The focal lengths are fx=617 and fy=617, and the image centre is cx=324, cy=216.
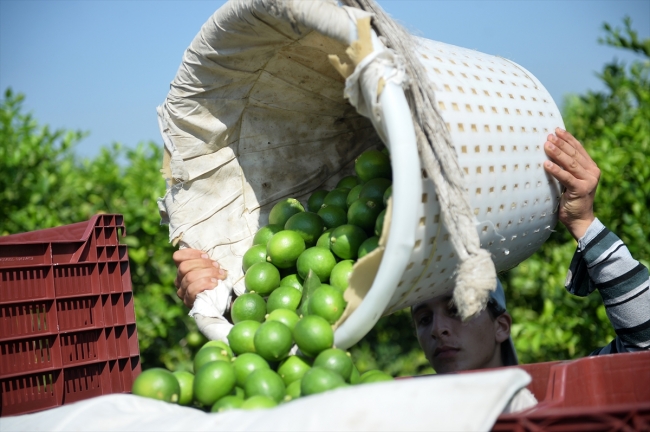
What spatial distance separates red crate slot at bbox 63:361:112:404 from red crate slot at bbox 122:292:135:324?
14cm

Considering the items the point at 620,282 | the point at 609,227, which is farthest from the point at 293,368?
the point at 609,227

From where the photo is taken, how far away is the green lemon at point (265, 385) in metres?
1.26

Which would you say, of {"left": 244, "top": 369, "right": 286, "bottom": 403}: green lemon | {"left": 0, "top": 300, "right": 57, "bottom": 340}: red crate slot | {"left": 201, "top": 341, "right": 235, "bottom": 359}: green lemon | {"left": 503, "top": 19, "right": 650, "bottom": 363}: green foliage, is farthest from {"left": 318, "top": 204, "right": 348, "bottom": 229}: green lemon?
{"left": 503, "top": 19, "right": 650, "bottom": 363}: green foliage

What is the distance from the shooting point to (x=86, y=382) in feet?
5.64

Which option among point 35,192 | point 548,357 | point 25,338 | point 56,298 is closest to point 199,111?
point 56,298

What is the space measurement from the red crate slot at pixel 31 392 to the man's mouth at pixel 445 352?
45.0 inches

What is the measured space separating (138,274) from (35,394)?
2.16 m

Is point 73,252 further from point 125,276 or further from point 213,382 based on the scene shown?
point 213,382

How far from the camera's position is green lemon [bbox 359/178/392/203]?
1594mm

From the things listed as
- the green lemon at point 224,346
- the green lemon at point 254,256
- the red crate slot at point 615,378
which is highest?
the green lemon at point 254,256

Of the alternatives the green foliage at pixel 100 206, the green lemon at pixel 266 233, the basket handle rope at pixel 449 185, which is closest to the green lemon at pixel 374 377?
the basket handle rope at pixel 449 185

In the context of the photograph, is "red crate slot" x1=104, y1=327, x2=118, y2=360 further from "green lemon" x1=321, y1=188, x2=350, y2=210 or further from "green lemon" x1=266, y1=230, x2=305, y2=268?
"green lemon" x1=321, y1=188, x2=350, y2=210

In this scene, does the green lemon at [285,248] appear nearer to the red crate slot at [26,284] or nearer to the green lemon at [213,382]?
the green lemon at [213,382]

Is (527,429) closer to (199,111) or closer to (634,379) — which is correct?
(634,379)
